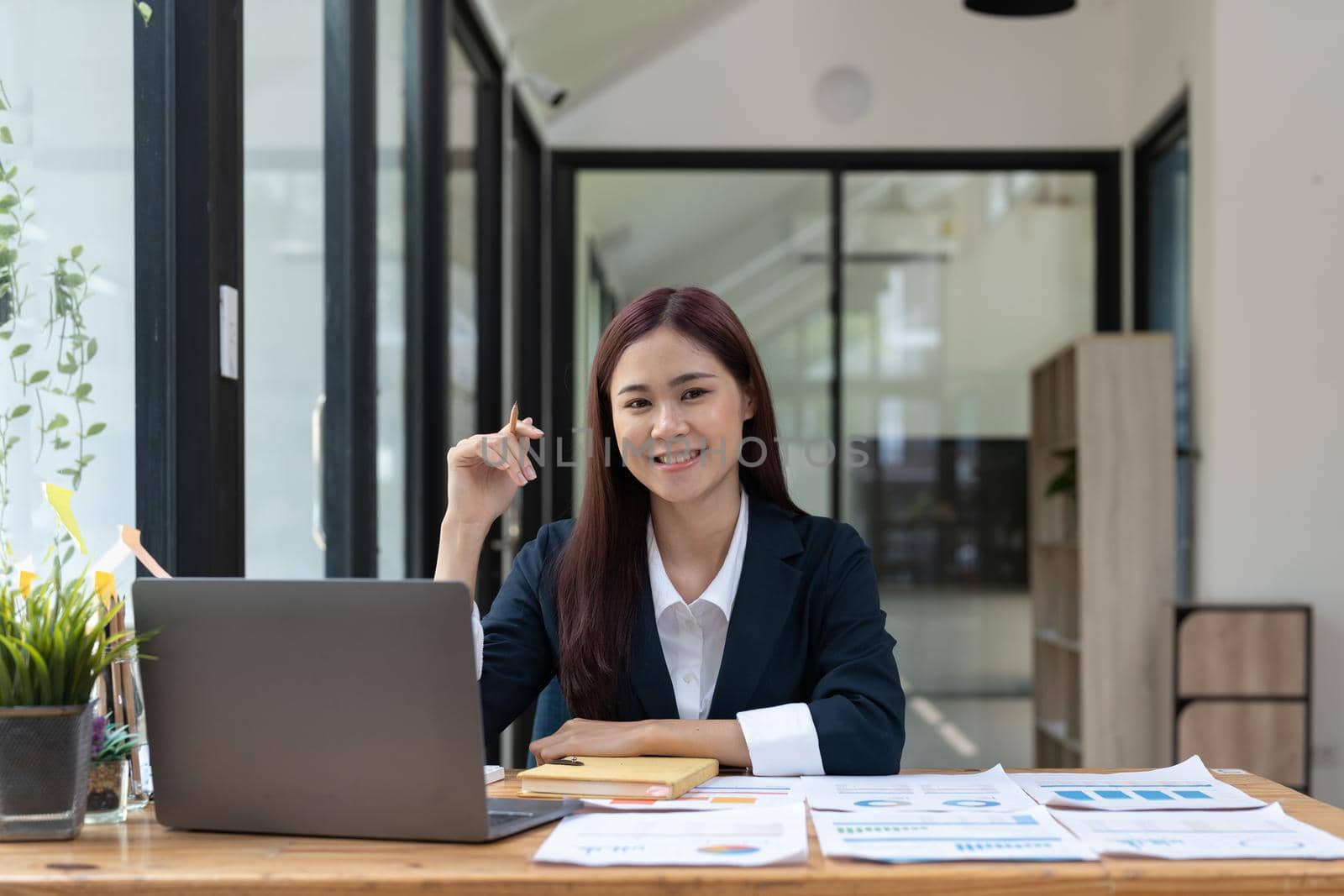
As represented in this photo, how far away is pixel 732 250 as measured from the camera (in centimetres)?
578

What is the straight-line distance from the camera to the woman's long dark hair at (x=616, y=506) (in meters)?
1.82

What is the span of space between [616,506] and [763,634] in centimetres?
28

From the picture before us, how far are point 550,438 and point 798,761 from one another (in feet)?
15.1

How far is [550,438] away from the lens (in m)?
6.09

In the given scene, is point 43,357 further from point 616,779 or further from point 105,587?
point 616,779

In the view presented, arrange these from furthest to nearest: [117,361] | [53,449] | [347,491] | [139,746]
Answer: [347,491] < [117,361] < [53,449] < [139,746]

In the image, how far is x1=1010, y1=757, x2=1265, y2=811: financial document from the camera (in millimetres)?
1315

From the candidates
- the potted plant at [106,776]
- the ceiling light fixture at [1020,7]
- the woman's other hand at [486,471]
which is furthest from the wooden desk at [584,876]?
the ceiling light fixture at [1020,7]

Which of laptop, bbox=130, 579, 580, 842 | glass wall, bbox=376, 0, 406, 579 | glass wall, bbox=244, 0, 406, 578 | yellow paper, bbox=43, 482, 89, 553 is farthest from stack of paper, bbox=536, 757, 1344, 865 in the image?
glass wall, bbox=376, 0, 406, 579

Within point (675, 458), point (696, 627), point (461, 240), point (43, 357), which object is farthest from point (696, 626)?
point (461, 240)

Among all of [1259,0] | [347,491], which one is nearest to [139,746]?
[347,491]

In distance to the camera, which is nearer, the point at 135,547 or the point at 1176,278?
the point at 135,547

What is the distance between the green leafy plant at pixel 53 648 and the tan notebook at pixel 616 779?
0.41m

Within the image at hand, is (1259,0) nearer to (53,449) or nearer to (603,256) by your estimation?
(603,256)
